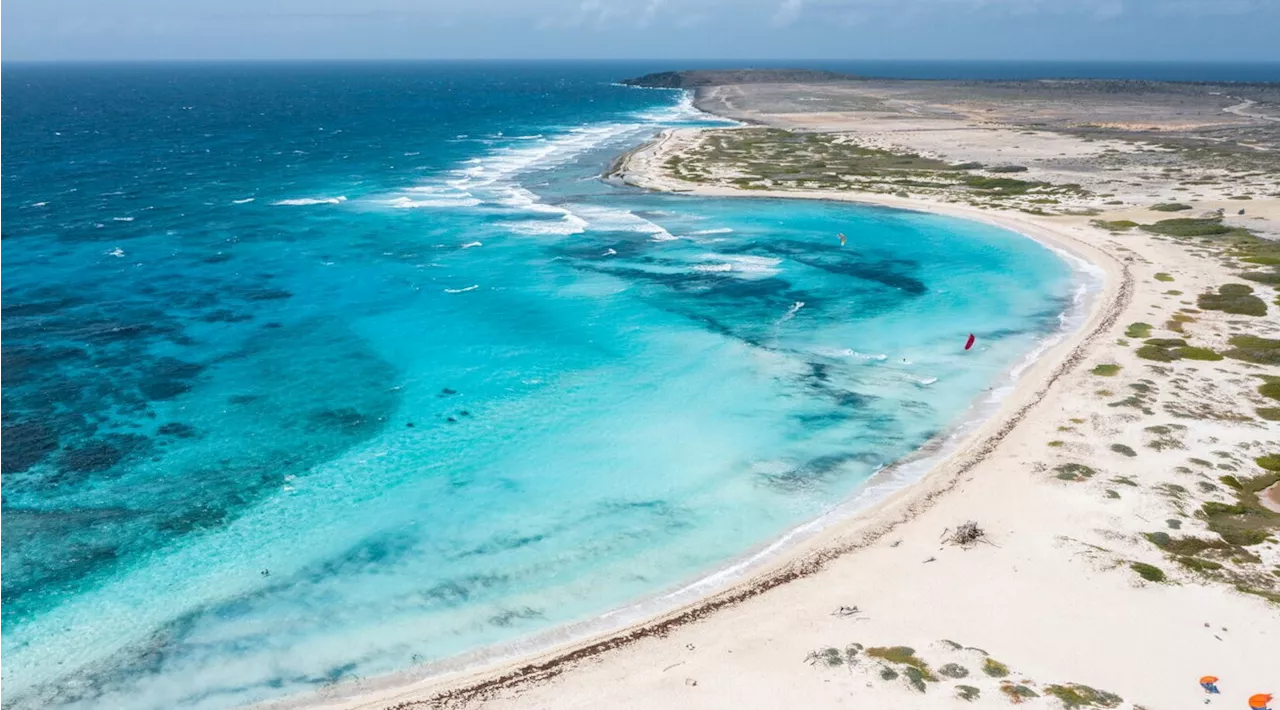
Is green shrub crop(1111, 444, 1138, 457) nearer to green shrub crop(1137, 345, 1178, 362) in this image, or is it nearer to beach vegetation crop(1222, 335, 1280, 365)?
green shrub crop(1137, 345, 1178, 362)

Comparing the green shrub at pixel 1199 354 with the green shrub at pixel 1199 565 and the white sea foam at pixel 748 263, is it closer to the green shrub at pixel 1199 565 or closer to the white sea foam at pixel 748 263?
the green shrub at pixel 1199 565

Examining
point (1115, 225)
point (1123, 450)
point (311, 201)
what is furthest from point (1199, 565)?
point (311, 201)

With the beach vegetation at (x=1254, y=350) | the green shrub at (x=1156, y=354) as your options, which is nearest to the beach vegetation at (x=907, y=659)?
the green shrub at (x=1156, y=354)

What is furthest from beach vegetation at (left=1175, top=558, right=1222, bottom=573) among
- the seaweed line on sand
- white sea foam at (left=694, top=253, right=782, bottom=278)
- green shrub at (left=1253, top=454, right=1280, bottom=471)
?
white sea foam at (left=694, top=253, right=782, bottom=278)

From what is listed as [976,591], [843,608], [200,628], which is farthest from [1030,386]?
[200,628]

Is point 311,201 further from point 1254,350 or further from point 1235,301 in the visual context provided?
point 1254,350

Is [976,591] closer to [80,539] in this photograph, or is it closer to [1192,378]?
[1192,378]
